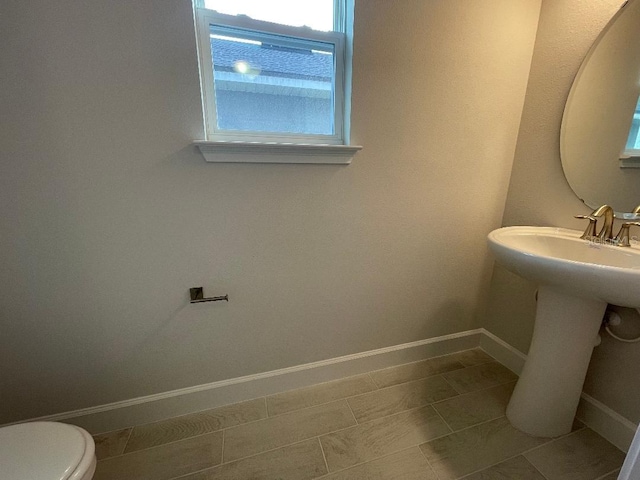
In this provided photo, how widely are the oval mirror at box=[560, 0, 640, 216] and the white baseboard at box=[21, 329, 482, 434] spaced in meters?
1.02

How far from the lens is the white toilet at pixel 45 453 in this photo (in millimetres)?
615

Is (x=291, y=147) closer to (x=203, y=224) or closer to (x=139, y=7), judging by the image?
(x=203, y=224)

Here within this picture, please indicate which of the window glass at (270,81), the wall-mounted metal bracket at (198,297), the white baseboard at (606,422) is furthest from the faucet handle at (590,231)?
the wall-mounted metal bracket at (198,297)

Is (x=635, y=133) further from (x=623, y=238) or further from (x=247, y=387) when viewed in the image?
(x=247, y=387)

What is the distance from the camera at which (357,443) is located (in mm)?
1125

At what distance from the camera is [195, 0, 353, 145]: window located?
102 cm

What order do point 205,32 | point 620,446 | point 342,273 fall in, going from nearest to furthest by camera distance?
point 205,32
point 620,446
point 342,273

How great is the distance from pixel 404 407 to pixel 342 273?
70 cm

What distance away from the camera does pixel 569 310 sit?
3.31 ft

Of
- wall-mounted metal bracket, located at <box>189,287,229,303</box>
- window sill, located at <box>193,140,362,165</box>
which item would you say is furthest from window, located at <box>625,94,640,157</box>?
wall-mounted metal bracket, located at <box>189,287,229,303</box>

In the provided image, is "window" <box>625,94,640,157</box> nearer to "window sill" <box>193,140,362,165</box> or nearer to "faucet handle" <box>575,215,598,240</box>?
"faucet handle" <box>575,215,598,240</box>

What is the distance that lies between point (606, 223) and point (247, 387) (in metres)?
1.66

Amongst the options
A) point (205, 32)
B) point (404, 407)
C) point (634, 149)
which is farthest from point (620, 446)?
point (205, 32)

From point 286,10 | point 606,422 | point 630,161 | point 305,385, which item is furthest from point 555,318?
point 286,10
